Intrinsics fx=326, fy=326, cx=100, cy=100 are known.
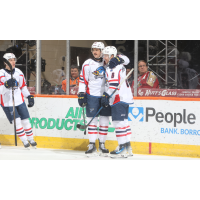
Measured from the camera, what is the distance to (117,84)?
5.14 metres

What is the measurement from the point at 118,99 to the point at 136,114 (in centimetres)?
83

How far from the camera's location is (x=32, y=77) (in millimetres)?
6984

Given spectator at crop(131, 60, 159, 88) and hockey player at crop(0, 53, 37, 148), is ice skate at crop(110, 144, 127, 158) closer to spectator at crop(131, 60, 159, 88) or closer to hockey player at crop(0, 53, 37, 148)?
spectator at crop(131, 60, 159, 88)

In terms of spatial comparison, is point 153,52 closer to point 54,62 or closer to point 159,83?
point 159,83

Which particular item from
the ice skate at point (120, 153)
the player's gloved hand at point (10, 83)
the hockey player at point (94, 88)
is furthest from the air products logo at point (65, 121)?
the player's gloved hand at point (10, 83)

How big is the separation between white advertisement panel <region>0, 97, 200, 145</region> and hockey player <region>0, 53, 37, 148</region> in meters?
0.32

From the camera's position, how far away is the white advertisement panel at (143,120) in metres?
5.54

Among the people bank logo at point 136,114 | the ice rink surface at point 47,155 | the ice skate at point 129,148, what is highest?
the people bank logo at point 136,114

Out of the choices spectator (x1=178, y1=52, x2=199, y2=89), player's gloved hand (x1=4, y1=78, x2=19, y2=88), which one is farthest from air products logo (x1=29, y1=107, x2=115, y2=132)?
spectator (x1=178, y1=52, x2=199, y2=89)

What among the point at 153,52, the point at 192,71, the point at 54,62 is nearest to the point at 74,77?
the point at 54,62

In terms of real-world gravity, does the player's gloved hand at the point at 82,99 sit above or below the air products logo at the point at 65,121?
above

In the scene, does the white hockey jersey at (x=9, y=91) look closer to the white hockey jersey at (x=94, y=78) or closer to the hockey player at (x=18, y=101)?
the hockey player at (x=18, y=101)

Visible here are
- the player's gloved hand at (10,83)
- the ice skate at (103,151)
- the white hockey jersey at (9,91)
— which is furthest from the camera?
the white hockey jersey at (9,91)

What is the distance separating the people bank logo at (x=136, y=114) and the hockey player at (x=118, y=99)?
0.61 metres
